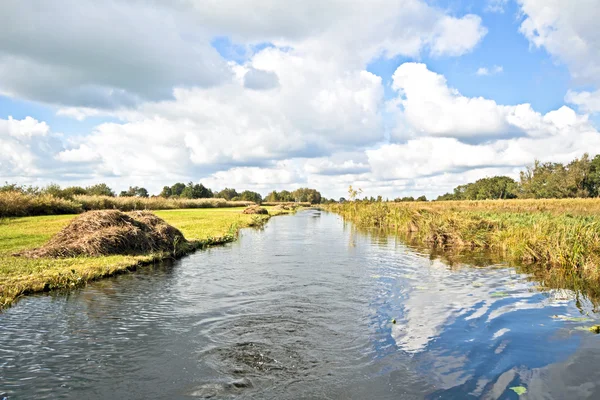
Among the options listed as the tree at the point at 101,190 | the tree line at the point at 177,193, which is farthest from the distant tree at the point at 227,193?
the tree at the point at 101,190

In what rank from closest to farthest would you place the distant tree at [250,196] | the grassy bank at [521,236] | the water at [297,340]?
the water at [297,340]
the grassy bank at [521,236]
the distant tree at [250,196]

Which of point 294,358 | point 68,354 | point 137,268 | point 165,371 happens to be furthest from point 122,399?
point 137,268

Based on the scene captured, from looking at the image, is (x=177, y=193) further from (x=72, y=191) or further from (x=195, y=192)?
(x=72, y=191)

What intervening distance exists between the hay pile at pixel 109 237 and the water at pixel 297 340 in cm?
374

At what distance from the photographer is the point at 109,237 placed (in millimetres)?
17547

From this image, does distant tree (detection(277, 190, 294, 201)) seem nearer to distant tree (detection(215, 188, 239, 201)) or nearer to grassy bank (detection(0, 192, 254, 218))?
distant tree (detection(215, 188, 239, 201))

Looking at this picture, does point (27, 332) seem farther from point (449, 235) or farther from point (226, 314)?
point (449, 235)

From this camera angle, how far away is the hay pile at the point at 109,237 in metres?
16.5

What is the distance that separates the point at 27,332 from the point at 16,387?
107 inches

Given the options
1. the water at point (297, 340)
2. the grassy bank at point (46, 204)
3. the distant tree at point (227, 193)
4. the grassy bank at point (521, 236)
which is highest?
the distant tree at point (227, 193)

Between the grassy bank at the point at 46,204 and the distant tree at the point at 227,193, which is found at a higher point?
the distant tree at the point at 227,193

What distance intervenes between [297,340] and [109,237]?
41.0ft

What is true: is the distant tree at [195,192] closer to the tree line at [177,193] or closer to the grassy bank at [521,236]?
the tree line at [177,193]

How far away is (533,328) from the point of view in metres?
9.89
